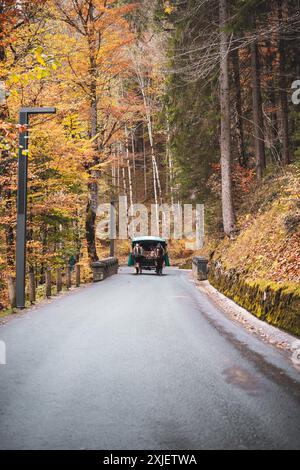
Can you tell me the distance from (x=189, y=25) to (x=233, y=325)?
1713cm

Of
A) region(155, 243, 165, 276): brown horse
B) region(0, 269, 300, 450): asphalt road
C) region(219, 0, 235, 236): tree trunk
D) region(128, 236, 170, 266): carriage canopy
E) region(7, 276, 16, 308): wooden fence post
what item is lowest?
region(0, 269, 300, 450): asphalt road

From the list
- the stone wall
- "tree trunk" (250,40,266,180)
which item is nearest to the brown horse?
"tree trunk" (250,40,266,180)

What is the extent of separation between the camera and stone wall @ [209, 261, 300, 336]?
739 cm

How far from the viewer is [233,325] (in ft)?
29.9

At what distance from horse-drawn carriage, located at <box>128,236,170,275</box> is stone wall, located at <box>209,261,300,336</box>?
43.0 ft

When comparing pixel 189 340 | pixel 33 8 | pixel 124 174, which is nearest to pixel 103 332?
pixel 189 340

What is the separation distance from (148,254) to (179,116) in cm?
932

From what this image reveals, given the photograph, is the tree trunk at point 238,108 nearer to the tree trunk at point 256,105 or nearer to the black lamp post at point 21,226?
the tree trunk at point 256,105

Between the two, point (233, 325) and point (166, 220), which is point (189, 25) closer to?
point (233, 325)

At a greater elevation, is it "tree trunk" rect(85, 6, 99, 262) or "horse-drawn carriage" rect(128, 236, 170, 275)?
"tree trunk" rect(85, 6, 99, 262)

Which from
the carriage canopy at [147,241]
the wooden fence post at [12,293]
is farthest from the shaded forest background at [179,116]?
the carriage canopy at [147,241]

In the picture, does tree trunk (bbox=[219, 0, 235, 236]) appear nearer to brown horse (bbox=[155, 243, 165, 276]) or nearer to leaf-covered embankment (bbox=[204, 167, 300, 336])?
leaf-covered embankment (bbox=[204, 167, 300, 336])

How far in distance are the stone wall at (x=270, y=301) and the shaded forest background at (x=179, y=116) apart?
1.40ft

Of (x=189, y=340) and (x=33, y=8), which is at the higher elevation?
(x=33, y=8)
